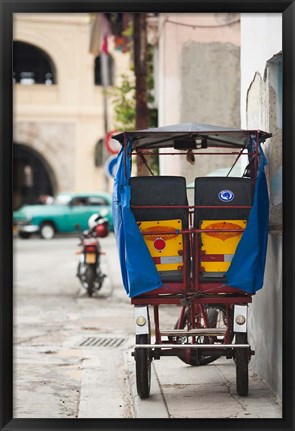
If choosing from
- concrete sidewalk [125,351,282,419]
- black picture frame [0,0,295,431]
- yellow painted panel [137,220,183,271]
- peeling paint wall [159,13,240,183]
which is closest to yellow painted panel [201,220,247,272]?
yellow painted panel [137,220,183,271]

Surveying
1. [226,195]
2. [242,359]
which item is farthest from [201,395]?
[226,195]

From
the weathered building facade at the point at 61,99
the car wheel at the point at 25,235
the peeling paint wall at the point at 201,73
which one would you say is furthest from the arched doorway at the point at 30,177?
the peeling paint wall at the point at 201,73

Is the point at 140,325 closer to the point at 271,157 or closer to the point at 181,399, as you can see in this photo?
the point at 181,399

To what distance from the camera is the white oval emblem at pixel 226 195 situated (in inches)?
274

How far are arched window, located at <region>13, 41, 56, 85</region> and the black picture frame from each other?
118 ft

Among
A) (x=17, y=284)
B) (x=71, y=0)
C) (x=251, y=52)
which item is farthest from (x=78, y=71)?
(x=71, y=0)

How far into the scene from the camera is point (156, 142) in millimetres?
7992

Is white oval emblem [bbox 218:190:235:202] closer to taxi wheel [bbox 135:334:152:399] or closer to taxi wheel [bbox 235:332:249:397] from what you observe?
taxi wheel [bbox 235:332:249:397]

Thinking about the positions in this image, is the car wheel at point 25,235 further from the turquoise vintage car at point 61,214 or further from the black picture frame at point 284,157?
the black picture frame at point 284,157

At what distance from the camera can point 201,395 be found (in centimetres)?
736

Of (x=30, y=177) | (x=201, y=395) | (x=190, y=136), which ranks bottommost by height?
(x=201, y=395)

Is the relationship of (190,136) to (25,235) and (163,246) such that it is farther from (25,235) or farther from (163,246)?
(25,235)

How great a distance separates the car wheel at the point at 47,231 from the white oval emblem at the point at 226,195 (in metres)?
27.3

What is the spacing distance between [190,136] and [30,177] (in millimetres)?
36586
